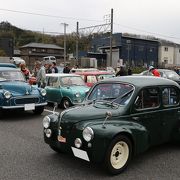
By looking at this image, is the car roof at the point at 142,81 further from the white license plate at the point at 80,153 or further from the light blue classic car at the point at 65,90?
the light blue classic car at the point at 65,90

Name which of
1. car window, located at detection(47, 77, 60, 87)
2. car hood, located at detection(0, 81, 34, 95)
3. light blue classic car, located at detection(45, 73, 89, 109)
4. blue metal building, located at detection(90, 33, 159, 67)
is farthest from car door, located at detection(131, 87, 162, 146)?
Result: blue metal building, located at detection(90, 33, 159, 67)

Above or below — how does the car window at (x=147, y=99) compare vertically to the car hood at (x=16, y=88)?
above

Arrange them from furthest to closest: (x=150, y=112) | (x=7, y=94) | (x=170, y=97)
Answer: (x=7, y=94)
(x=170, y=97)
(x=150, y=112)

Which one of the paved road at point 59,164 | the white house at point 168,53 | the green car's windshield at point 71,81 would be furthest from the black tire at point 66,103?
the white house at point 168,53

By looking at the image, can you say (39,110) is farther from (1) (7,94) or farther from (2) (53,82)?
(2) (53,82)

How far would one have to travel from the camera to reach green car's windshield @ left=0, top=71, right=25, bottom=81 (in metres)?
10.1

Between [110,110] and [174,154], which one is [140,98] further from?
[174,154]

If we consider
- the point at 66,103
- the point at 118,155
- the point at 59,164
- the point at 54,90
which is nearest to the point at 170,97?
the point at 118,155

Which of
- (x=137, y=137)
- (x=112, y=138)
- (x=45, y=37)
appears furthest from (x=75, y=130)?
(x=45, y=37)

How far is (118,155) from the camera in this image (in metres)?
4.88

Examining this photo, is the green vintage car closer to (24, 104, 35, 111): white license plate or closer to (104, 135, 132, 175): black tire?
(104, 135, 132, 175): black tire

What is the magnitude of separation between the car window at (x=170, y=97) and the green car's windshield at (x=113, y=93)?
804 mm

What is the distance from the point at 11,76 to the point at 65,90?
201 cm

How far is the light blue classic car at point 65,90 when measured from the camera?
1085 centimetres
